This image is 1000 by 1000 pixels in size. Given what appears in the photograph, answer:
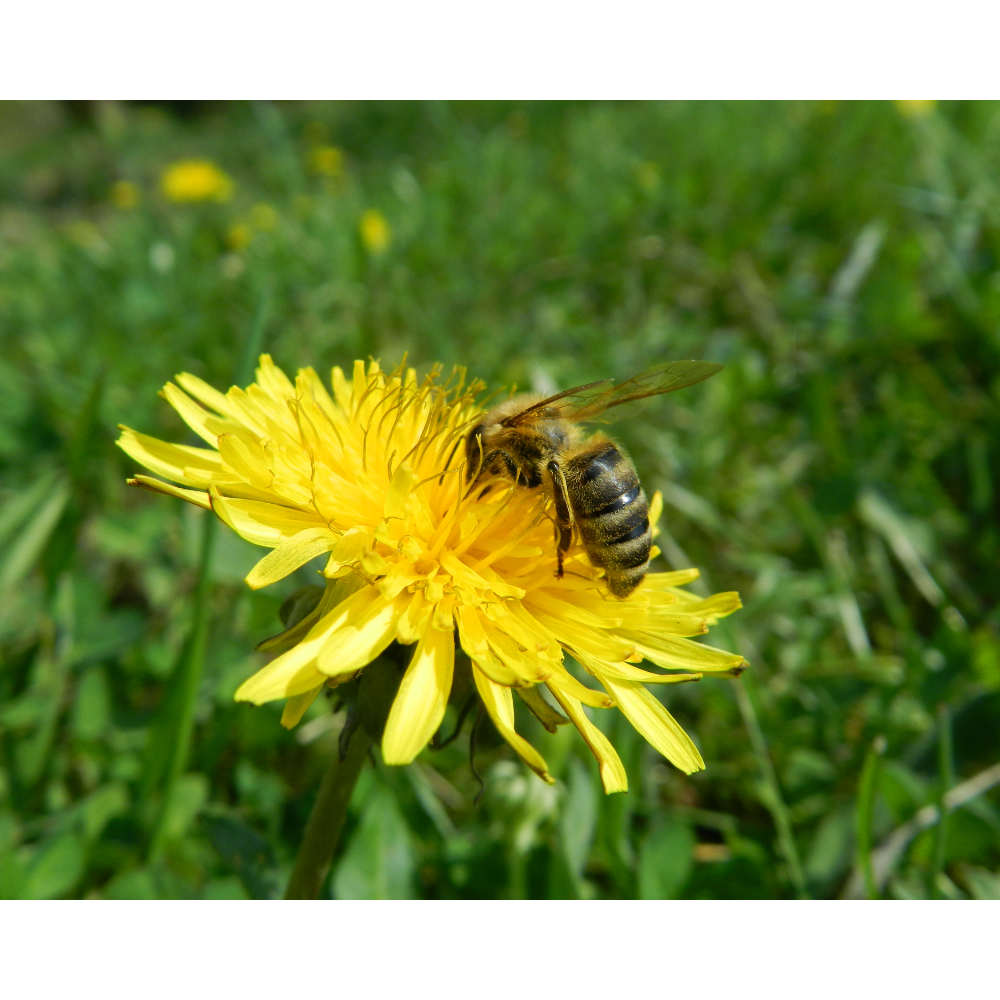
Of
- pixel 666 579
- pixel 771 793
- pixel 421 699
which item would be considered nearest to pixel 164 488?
pixel 421 699

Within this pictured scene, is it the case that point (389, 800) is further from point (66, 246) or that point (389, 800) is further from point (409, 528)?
point (66, 246)

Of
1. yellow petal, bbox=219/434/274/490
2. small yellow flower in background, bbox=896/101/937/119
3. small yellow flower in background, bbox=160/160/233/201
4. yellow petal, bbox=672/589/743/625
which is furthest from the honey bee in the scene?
small yellow flower in background, bbox=160/160/233/201

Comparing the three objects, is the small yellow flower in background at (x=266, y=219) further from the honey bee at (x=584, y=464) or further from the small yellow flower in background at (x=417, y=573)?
the honey bee at (x=584, y=464)

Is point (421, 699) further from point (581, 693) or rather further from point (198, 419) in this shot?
point (198, 419)

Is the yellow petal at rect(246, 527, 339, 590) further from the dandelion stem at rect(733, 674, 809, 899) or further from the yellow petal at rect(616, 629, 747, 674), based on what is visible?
the dandelion stem at rect(733, 674, 809, 899)

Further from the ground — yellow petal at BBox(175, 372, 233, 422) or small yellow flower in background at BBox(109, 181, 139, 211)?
small yellow flower in background at BBox(109, 181, 139, 211)

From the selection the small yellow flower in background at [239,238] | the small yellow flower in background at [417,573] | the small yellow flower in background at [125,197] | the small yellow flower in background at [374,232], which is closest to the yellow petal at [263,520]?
the small yellow flower in background at [417,573]

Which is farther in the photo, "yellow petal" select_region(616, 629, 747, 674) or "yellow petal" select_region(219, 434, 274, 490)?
"yellow petal" select_region(616, 629, 747, 674)
